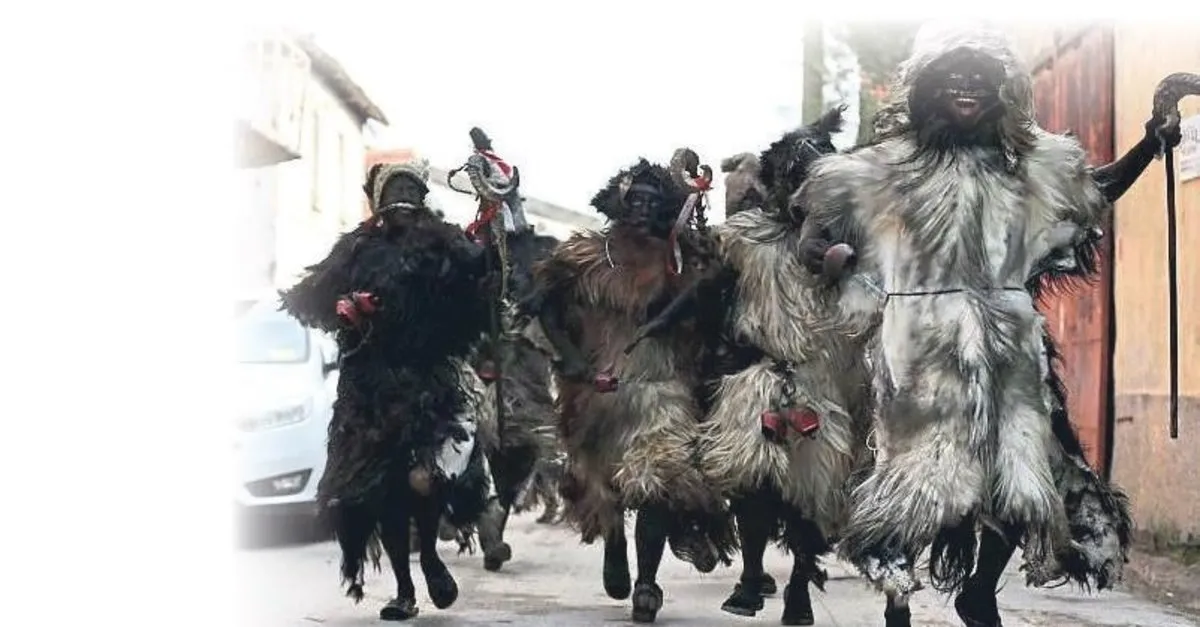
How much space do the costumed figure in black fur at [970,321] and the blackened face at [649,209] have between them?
189 centimetres

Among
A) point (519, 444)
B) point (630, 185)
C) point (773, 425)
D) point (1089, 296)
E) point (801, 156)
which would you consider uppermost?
point (801, 156)

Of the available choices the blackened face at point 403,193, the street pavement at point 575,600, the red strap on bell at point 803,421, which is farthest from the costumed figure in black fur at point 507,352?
the red strap on bell at point 803,421

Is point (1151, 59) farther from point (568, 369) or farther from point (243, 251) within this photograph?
point (243, 251)

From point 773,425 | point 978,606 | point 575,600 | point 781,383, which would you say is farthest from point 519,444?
point 978,606

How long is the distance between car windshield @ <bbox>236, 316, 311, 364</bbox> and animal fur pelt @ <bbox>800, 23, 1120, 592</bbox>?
731cm

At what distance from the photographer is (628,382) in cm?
830

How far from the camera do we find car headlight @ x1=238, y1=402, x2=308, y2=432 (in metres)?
12.6

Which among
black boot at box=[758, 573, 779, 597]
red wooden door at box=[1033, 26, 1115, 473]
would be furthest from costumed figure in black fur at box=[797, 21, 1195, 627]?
red wooden door at box=[1033, 26, 1115, 473]

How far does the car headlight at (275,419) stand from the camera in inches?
496

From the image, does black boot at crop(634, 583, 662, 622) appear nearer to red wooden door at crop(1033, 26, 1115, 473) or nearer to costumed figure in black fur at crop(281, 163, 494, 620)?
costumed figure in black fur at crop(281, 163, 494, 620)

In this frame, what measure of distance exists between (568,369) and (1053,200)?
2818mm

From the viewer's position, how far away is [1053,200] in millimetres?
6375

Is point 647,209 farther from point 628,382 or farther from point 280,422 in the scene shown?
point 280,422

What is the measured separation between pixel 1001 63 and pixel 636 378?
2500mm
